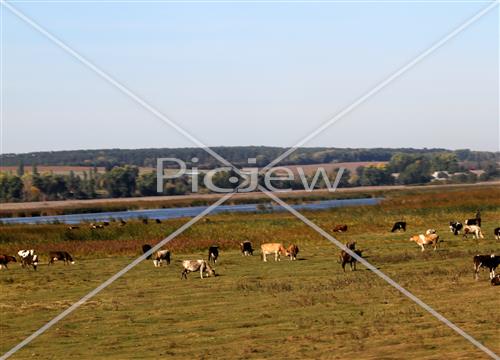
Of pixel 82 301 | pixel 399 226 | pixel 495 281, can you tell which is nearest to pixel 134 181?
pixel 399 226

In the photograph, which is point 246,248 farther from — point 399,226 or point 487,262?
point 487,262

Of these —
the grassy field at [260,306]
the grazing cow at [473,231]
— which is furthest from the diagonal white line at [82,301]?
the grazing cow at [473,231]

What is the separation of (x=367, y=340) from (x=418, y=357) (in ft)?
6.46

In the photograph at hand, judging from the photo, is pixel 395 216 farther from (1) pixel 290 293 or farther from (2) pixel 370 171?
(2) pixel 370 171

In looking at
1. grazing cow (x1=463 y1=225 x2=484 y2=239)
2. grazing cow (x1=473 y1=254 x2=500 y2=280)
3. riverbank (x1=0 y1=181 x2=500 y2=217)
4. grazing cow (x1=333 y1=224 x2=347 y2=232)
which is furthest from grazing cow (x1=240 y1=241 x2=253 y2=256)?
riverbank (x1=0 y1=181 x2=500 y2=217)

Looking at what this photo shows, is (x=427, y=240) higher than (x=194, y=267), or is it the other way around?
(x=427, y=240)

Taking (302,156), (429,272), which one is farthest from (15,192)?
(429,272)

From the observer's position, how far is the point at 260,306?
23.9 meters

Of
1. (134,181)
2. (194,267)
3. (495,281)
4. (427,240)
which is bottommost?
(134,181)

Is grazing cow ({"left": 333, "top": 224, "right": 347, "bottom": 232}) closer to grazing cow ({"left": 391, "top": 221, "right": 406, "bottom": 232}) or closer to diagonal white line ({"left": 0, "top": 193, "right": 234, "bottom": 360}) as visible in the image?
grazing cow ({"left": 391, "top": 221, "right": 406, "bottom": 232})

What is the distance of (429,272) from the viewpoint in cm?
2912

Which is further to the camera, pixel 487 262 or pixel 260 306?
pixel 487 262

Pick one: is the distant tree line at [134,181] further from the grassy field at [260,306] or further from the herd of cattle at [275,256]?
the grassy field at [260,306]

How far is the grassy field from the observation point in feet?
60.7
